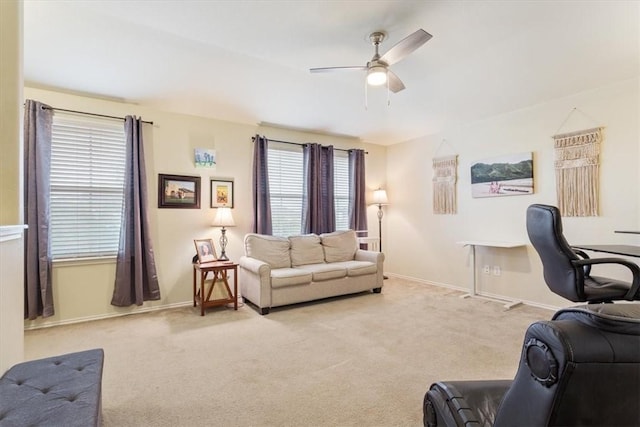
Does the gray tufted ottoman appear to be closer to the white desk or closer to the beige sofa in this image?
the beige sofa

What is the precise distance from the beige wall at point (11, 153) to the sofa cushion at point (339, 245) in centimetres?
345

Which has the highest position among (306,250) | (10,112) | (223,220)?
(10,112)

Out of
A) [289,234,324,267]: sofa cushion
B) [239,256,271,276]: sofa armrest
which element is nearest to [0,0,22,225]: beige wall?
[239,256,271,276]: sofa armrest

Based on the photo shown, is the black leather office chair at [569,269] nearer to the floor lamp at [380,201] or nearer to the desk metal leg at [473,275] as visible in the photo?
the desk metal leg at [473,275]

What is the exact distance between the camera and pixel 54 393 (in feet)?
4.35

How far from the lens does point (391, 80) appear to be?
9.30 feet

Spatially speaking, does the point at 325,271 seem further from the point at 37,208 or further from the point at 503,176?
the point at 37,208

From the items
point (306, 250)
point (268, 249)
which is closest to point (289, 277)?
point (268, 249)

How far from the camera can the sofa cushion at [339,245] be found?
4.72m

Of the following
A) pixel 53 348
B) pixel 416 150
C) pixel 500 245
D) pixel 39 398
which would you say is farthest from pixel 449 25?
pixel 53 348

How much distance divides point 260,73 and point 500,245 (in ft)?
11.7

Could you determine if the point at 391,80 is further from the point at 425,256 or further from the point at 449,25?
the point at 425,256

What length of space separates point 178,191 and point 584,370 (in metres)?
4.24

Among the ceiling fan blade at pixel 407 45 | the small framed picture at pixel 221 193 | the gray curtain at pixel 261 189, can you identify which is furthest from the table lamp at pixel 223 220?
the ceiling fan blade at pixel 407 45
